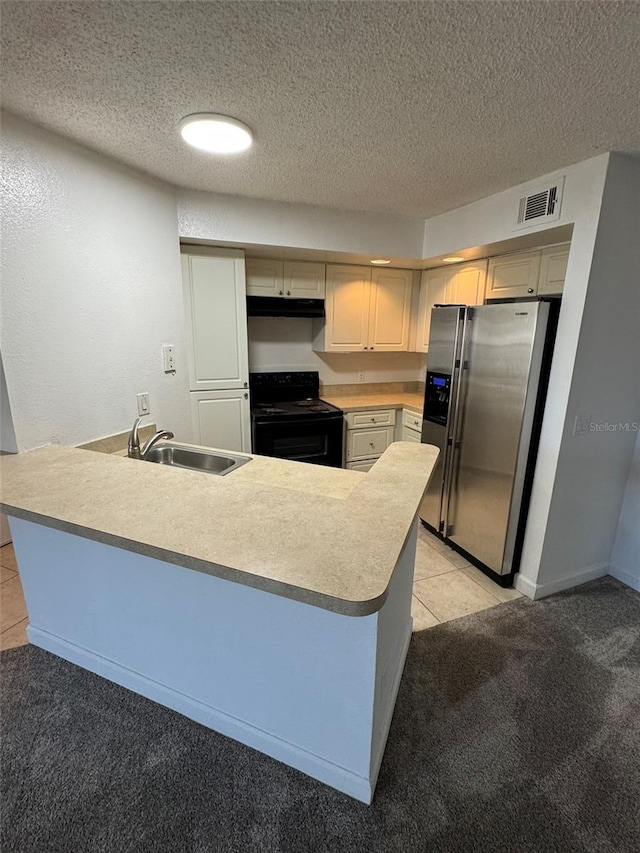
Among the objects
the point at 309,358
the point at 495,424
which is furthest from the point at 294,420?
the point at 495,424

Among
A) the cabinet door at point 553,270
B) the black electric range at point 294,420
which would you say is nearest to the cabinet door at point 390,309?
the black electric range at point 294,420

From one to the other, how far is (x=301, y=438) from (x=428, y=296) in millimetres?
1740

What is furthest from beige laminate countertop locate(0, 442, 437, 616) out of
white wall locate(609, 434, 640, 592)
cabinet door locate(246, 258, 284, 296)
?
cabinet door locate(246, 258, 284, 296)

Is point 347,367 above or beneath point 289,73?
beneath

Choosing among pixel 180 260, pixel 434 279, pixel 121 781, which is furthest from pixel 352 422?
pixel 121 781

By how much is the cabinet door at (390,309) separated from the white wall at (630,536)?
6.66 feet

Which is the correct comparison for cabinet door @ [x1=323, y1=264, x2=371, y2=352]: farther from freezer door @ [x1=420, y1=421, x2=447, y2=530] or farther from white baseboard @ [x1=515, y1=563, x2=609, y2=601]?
white baseboard @ [x1=515, y1=563, x2=609, y2=601]

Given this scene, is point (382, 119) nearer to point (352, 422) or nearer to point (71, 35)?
point (71, 35)

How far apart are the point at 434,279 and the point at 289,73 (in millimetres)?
2416

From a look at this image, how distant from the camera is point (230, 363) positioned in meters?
2.88

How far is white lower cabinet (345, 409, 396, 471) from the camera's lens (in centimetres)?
347

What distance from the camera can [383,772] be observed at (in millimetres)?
1330

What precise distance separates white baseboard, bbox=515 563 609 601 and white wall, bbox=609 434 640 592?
0.30 ft

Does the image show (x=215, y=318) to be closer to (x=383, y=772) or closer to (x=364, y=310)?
(x=364, y=310)
